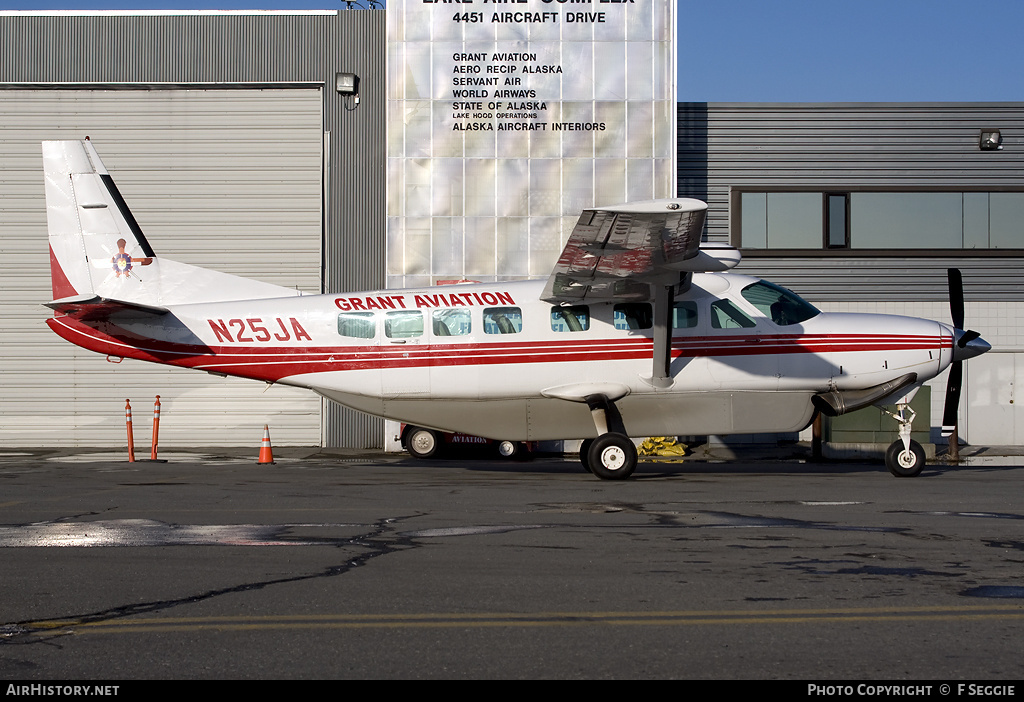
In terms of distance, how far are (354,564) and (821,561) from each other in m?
3.28

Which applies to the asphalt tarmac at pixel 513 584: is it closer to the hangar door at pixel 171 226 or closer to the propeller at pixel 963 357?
the propeller at pixel 963 357

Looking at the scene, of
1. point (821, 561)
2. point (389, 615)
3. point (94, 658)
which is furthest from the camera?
point (821, 561)

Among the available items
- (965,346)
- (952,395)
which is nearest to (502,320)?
(965,346)

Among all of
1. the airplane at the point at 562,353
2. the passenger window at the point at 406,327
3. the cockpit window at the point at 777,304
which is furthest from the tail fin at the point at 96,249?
the cockpit window at the point at 777,304

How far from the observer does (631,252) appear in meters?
12.7

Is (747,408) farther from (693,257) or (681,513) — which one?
(681,513)

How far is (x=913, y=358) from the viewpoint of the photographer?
14477 millimetres

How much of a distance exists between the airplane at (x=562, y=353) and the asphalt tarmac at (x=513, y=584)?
9.11ft

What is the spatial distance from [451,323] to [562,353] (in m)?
1.69

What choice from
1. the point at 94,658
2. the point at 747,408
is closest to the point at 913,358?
the point at 747,408

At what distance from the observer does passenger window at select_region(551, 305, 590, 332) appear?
14.6m

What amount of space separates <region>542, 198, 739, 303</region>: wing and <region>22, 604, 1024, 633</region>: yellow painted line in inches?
257

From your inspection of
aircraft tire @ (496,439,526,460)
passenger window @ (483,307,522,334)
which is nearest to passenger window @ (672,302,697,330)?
passenger window @ (483,307,522,334)

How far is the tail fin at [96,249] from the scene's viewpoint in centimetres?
1511
